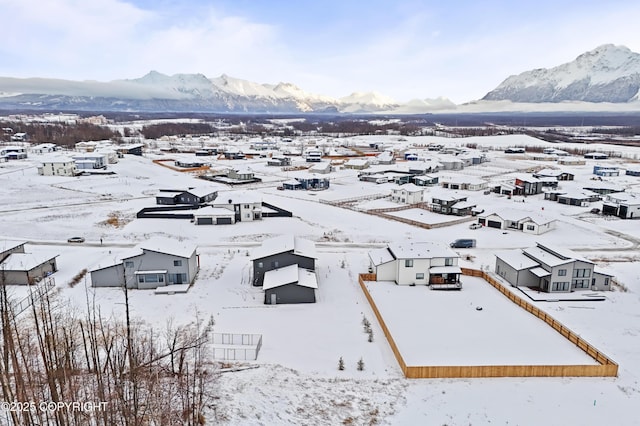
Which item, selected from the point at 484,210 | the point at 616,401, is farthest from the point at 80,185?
the point at 616,401

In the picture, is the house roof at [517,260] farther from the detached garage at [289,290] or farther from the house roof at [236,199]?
the house roof at [236,199]

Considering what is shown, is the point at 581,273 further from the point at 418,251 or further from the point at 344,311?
the point at 344,311

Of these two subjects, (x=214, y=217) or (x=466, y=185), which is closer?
(x=214, y=217)

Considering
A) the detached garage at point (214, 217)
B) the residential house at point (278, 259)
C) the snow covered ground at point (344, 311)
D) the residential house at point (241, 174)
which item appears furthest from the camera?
the residential house at point (241, 174)

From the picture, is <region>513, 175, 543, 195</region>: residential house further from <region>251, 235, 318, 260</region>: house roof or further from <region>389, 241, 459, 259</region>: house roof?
<region>251, 235, 318, 260</region>: house roof

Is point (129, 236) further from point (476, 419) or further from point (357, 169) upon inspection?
point (357, 169)

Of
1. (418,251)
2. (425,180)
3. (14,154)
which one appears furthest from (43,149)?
(418,251)

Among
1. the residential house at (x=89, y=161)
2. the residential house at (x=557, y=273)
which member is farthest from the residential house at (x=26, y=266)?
the residential house at (x=89, y=161)
